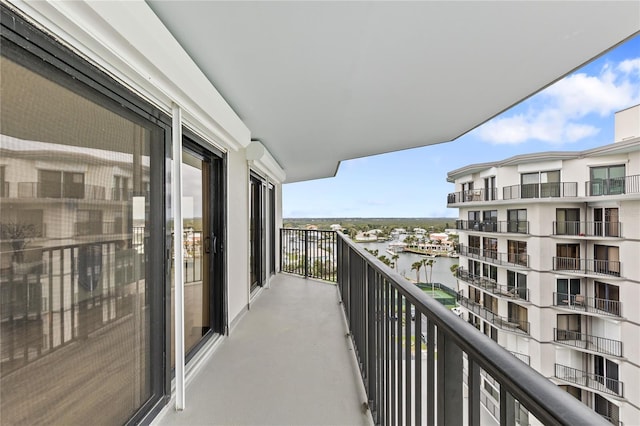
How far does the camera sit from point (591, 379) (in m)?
3.08

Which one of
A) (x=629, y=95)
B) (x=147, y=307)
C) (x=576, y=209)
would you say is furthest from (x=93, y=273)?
(x=629, y=95)

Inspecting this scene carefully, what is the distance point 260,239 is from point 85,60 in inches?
146

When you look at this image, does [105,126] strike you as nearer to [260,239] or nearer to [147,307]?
[147,307]

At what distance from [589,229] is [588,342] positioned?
1364 mm

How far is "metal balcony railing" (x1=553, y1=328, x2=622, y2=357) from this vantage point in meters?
2.98

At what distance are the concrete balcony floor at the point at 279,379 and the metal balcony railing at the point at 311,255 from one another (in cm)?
211

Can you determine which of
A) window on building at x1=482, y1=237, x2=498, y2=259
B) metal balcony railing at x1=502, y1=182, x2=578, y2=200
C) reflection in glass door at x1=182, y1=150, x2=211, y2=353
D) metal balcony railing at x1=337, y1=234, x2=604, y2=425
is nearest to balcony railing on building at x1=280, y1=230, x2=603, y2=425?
metal balcony railing at x1=337, y1=234, x2=604, y2=425

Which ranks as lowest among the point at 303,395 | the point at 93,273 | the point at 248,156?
the point at 303,395

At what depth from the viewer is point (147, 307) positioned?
1544mm

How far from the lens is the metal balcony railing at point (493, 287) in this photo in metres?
3.35

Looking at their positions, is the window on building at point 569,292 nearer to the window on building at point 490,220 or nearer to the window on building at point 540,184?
the window on building at point 490,220

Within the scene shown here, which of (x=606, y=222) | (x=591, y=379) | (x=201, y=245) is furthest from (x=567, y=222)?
(x=201, y=245)

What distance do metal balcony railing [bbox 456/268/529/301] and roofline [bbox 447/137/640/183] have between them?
1.42 meters

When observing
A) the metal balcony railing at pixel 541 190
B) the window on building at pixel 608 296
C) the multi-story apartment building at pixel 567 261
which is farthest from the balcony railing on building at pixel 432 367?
the window on building at pixel 608 296
